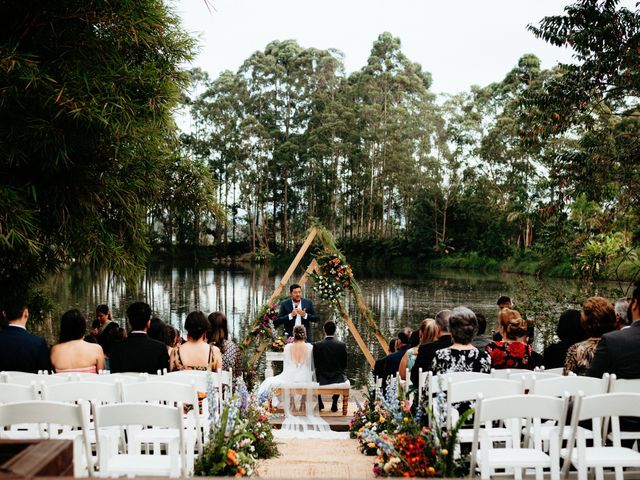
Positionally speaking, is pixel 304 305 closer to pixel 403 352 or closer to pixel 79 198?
pixel 403 352

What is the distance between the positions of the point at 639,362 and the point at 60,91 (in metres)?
4.70

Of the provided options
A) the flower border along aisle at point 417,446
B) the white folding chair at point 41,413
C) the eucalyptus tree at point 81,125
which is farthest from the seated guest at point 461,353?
the eucalyptus tree at point 81,125

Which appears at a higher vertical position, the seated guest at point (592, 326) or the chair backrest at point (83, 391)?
the seated guest at point (592, 326)

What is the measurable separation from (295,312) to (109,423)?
5857 mm

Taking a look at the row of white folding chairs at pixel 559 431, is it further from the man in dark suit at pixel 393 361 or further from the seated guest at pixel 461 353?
the man in dark suit at pixel 393 361

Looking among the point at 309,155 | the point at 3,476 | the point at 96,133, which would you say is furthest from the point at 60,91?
the point at 309,155

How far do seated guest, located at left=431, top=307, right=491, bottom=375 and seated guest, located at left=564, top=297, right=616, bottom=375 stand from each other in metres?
0.67

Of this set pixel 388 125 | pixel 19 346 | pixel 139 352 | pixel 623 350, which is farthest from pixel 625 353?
pixel 388 125

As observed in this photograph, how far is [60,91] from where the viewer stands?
5.28 metres

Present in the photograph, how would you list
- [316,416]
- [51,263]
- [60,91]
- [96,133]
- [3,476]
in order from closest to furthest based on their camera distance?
1. [3,476]
2. [60,91]
3. [96,133]
4. [51,263]
5. [316,416]

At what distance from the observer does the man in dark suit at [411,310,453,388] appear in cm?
462

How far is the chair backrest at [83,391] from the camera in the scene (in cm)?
339

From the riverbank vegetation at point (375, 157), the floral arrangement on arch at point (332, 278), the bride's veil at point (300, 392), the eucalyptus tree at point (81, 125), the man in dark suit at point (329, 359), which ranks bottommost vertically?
the bride's veil at point (300, 392)

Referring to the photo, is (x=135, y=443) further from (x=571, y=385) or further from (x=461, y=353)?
(x=571, y=385)
